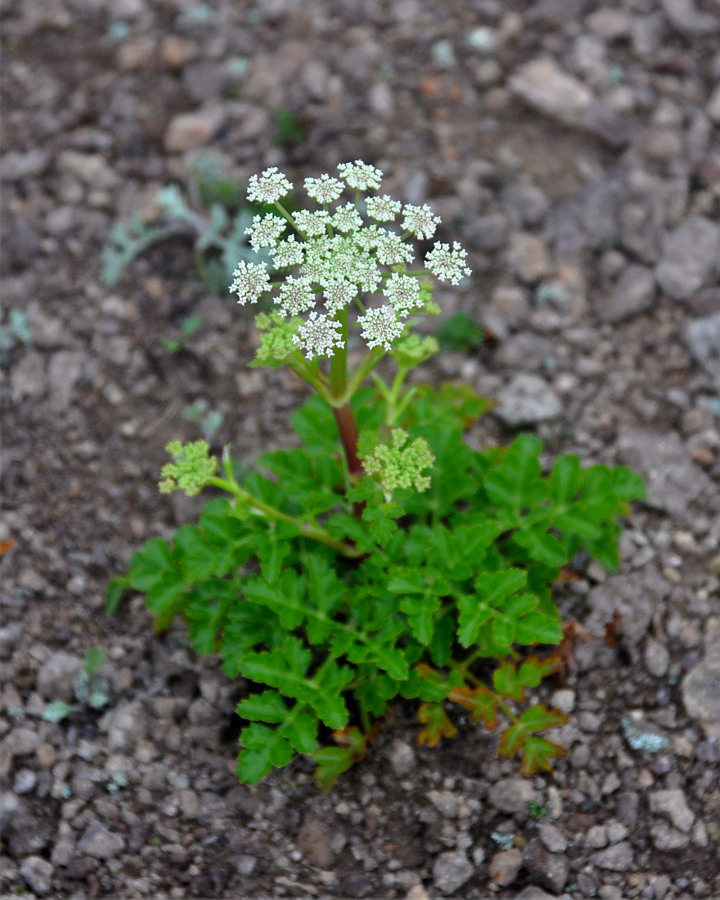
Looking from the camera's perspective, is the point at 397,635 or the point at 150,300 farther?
the point at 150,300

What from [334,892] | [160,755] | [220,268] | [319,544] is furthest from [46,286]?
[334,892]

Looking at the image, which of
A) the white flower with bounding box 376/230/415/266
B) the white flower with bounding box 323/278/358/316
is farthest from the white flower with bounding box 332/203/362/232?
the white flower with bounding box 323/278/358/316

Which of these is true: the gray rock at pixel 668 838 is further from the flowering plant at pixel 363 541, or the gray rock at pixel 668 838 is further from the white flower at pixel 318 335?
the white flower at pixel 318 335

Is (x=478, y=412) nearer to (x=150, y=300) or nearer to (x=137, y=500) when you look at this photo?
(x=137, y=500)

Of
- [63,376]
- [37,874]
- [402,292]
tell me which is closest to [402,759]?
[37,874]

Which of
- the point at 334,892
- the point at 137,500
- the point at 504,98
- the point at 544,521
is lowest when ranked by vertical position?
the point at 334,892

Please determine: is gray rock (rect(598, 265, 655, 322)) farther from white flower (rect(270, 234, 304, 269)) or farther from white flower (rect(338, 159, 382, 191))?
white flower (rect(270, 234, 304, 269))
